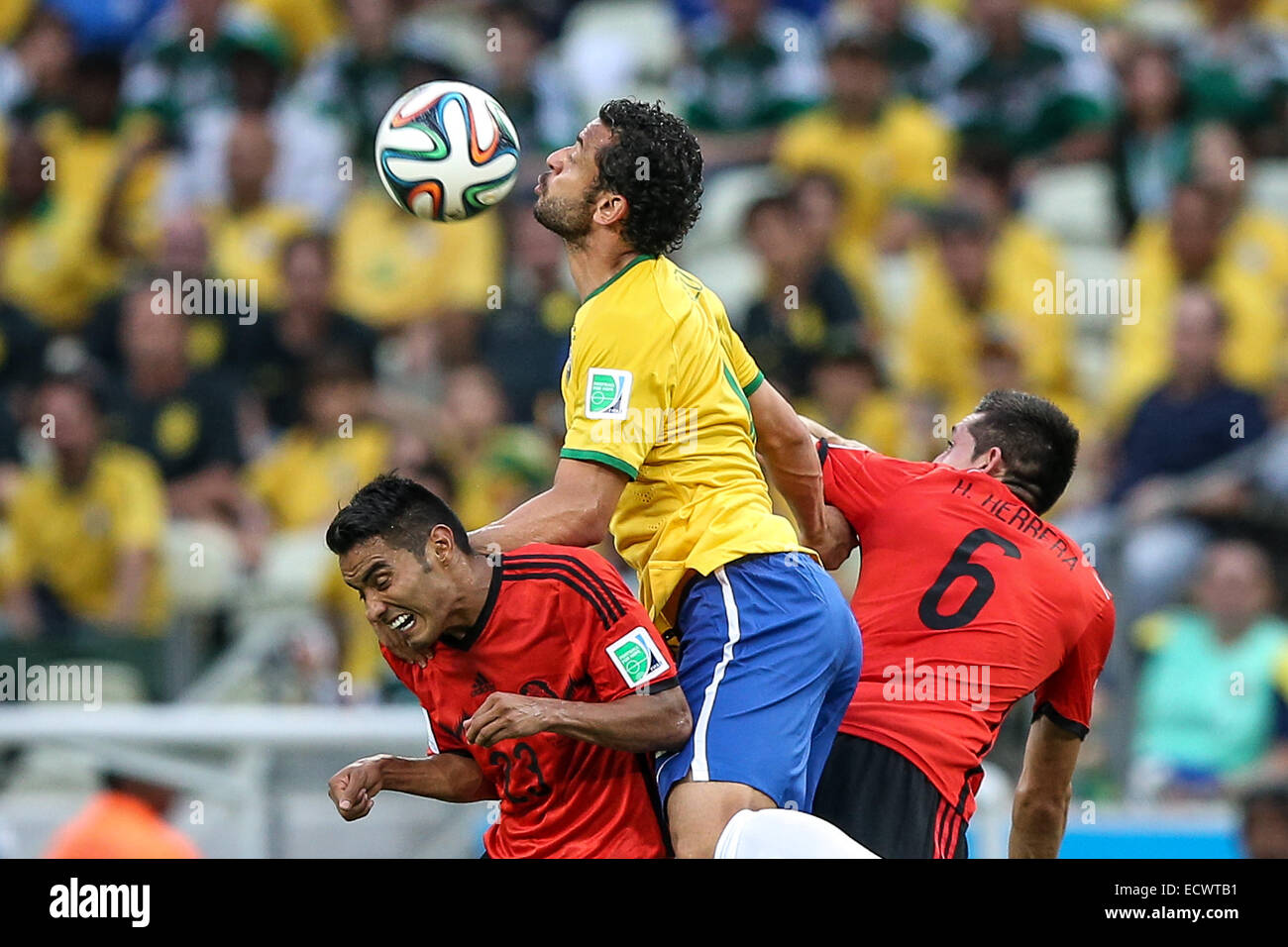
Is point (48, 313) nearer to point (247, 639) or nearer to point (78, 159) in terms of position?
point (78, 159)

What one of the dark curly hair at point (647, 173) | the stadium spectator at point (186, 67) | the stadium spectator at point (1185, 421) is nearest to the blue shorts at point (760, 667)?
the dark curly hair at point (647, 173)

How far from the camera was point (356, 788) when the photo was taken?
471 centimetres

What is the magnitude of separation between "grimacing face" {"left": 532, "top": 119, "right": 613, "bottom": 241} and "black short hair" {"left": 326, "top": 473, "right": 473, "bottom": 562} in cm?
85

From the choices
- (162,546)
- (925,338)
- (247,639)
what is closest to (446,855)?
(247,639)

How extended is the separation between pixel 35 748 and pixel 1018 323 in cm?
514

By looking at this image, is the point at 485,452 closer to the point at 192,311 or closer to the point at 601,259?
the point at 192,311

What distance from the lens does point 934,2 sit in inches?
448

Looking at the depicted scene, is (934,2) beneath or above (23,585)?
above

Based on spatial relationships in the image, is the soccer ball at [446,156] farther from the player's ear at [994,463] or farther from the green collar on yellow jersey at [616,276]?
the player's ear at [994,463]

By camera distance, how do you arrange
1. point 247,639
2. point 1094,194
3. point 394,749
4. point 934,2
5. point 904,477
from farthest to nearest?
point 934,2, point 1094,194, point 247,639, point 394,749, point 904,477

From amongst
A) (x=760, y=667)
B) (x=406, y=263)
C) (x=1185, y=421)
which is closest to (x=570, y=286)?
(x=406, y=263)

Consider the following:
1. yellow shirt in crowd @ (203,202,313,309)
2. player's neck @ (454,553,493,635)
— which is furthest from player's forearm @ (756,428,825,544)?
yellow shirt in crowd @ (203,202,313,309)

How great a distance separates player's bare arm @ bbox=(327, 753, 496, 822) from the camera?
15.4ft

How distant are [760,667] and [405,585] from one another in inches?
36.4
